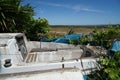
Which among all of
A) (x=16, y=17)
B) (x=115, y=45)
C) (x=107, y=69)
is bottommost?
(x=107, y=69)

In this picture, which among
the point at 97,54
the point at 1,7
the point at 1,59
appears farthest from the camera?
the point at 1,7

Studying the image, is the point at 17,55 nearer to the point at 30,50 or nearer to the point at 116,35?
the point at 30,50

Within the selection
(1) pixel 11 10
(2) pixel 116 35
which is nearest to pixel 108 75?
(2) pixel 116 35

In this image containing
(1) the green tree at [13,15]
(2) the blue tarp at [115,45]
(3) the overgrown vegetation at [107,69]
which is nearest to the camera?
(3) the overgrown vegetation at [107,69]

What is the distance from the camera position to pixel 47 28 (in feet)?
41.4

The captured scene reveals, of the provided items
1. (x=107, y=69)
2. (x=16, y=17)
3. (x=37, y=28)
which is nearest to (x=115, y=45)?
(x=107, y=69)

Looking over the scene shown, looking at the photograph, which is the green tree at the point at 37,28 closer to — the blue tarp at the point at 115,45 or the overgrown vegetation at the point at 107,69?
the blue tarp at the point at 115,45

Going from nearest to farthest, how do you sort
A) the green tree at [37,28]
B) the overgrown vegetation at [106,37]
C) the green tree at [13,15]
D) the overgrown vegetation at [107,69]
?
the overgrown vegetation at [107,69] < the overgrown vegetation at [106,37] < the green tree at [13,15] < the green tree at [37,28]

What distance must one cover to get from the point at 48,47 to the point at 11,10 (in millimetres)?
3240

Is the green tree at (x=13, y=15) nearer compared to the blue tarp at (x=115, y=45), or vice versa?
the blue tarp at (x=115, y=45)

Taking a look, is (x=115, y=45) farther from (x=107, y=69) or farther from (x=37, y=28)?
(x=37, y=28)

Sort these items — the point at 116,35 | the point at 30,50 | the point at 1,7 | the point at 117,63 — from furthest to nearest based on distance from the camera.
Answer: the point at 1,7 < the point at 116,35 < the point at 30,50 < the point at 117,63

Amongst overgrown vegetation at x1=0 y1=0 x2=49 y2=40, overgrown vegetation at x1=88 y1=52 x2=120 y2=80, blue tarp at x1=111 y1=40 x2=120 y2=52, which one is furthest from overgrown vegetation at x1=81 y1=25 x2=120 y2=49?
overgrown vegetation at x1=0 y1=0 x2=49 y2=40

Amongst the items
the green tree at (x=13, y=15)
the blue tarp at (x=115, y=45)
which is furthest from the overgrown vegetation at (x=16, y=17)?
the blue tarp at (x=115, y=45)
